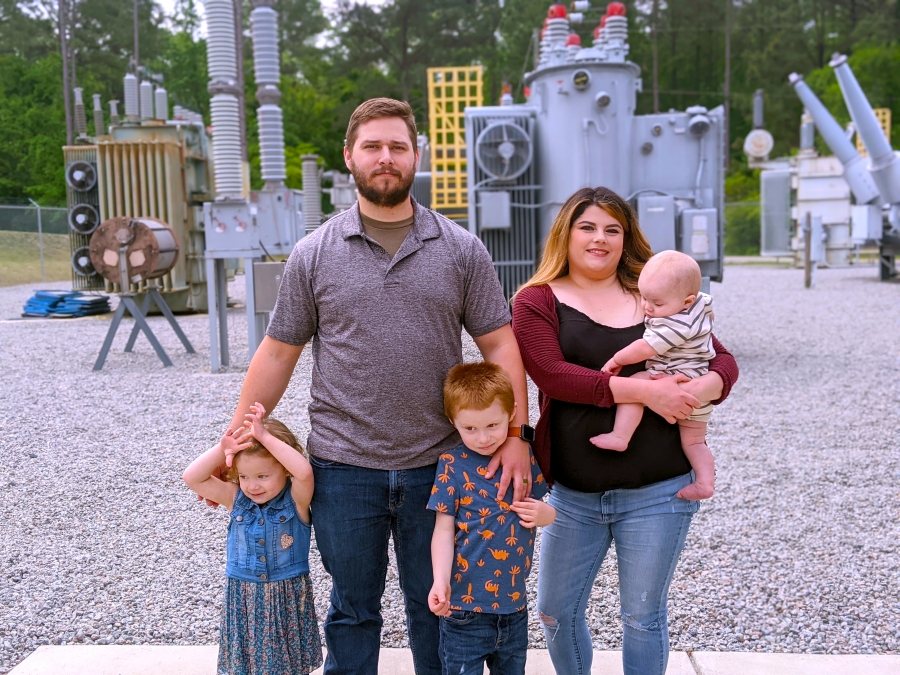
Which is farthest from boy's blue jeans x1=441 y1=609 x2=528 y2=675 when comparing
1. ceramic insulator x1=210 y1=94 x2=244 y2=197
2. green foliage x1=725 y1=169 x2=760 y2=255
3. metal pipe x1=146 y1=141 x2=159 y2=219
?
green foliage x1=725 y1=169 x2=760 y2=255

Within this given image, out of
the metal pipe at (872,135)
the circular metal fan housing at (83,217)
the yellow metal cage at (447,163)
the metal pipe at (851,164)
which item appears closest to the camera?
the yellow metal cage at (447,163)

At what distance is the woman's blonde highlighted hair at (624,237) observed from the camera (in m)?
2.64

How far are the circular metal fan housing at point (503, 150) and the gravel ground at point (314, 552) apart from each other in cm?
339

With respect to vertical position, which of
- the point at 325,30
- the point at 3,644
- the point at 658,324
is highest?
the point at 325,30

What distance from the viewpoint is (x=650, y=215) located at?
956cm

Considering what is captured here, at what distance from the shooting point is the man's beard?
2.54 m

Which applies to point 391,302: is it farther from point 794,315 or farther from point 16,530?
point 794,315

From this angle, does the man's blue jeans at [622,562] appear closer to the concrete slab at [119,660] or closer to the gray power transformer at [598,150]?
the concrete slab at [119,660]

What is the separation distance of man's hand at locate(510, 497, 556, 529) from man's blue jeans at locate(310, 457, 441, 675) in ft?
0.92

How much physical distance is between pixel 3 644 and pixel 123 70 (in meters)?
41.7

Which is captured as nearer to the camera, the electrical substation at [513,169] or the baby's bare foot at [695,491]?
the baby's bare foot at [695,491]

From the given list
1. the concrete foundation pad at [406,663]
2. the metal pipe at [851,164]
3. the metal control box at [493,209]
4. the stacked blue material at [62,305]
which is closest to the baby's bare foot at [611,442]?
the concrete foundation pad at [406,663]

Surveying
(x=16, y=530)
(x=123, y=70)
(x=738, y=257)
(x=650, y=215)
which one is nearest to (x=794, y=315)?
(x=650, y=215)

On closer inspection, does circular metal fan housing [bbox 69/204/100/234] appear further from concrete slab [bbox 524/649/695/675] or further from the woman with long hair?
the woman with long hair
